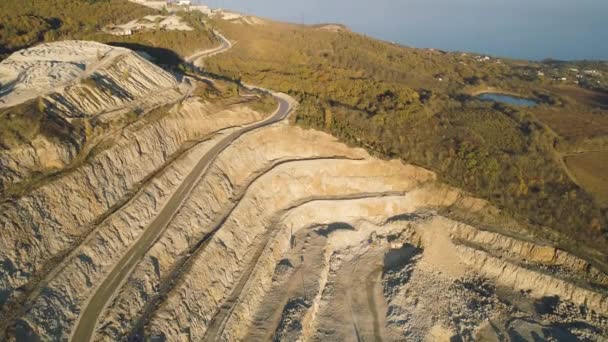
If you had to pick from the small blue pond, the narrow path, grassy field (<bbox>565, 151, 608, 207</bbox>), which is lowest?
the narrow path

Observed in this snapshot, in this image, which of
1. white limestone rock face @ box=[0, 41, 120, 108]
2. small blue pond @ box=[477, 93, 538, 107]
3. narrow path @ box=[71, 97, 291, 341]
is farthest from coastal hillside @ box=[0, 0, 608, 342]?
small blue pond @ box=[477, 93, 538, 107]

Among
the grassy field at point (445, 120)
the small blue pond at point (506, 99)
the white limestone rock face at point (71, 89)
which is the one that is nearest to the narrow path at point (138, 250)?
the white limestone rock face at point (71, 89)

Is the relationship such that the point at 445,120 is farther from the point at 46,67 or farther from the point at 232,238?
the point at 46,67

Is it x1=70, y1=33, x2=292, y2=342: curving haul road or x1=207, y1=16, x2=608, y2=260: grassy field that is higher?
x1=207, y1=16, x2=608, y2=260: grassy field

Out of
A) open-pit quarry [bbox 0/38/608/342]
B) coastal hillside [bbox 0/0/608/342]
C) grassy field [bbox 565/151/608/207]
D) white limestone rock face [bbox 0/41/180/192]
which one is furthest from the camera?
grassy field [bbox 565/151/608/207]

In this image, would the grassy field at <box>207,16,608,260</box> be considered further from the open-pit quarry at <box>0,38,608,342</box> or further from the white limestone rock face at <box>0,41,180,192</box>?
the white limestone rock face at <box>0,41,180,192</box>

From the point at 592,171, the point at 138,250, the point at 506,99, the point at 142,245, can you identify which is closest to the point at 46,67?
the point at 142,245

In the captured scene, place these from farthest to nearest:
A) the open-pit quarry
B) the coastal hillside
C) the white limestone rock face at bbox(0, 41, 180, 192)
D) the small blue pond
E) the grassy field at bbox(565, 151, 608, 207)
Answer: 1. the small blue pond
2. the grassy field at bbox(565, 151, 608, 207)
3. the white limestone rock face at bbox(0, 41, 180, 192)
4. the coastal hillside
5. the open-pit quarry
